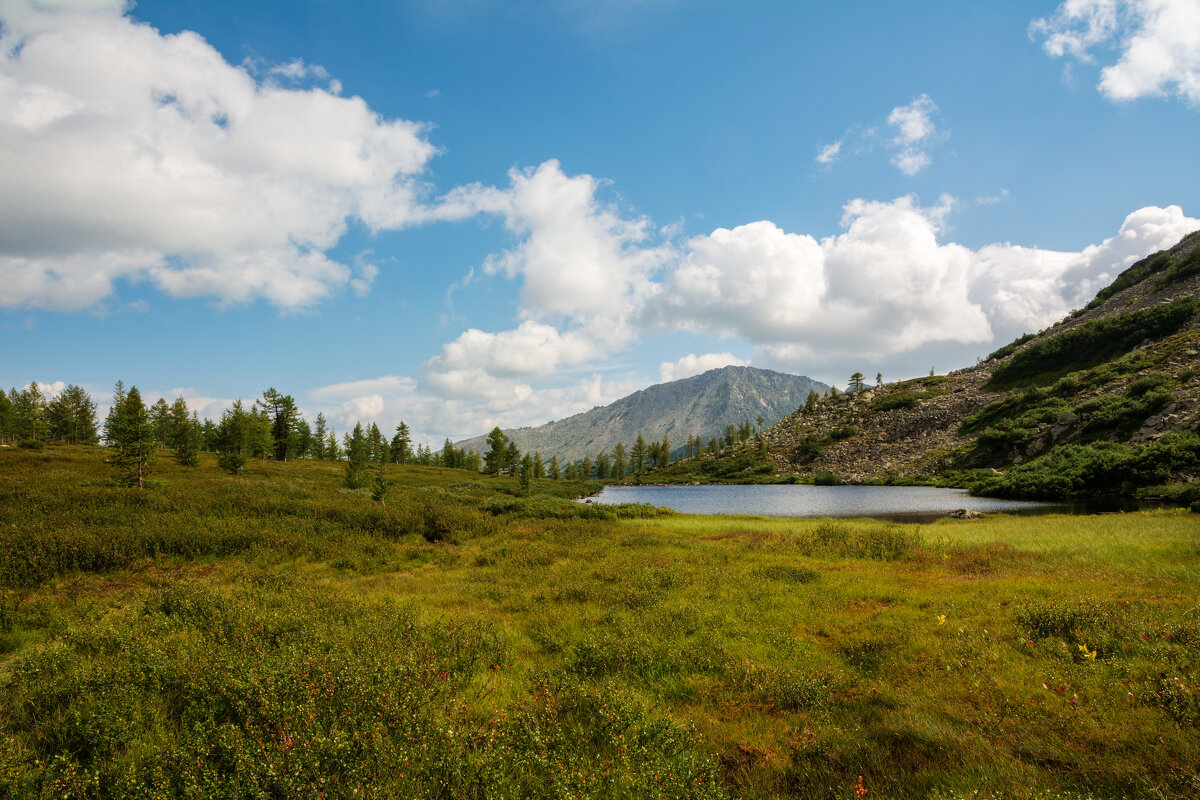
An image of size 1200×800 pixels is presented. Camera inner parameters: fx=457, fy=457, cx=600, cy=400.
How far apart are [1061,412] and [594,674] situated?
90.4 meters

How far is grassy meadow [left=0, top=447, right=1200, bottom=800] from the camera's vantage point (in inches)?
222

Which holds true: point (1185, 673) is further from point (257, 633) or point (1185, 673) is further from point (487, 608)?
point (257, 633)

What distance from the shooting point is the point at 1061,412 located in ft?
223

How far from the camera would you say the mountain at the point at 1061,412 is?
47281 millimetres

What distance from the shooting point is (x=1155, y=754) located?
5.87m

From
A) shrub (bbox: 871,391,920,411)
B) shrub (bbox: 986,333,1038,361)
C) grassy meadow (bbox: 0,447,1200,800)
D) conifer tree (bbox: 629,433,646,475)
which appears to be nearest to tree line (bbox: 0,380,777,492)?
grassy meadow (bbox: 0,447,1200,800)

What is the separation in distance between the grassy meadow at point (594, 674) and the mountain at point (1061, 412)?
40329mm

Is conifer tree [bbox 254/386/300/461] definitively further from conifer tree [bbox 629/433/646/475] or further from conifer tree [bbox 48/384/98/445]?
conifer tree [bbox 629/433/646/475]

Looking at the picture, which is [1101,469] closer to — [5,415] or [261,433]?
[261,433]

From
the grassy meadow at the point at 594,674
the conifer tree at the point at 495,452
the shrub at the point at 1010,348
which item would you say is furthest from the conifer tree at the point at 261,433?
the shrub at the point at 1010,348

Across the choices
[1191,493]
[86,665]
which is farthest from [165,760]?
[1191,493]

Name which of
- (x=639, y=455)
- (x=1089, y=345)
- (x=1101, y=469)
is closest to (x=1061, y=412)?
(x=1101, y=469)

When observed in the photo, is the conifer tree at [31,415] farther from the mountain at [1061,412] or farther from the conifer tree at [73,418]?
the mountain at [1061,412]

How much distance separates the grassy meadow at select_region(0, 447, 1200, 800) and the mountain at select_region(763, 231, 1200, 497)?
4033cm
